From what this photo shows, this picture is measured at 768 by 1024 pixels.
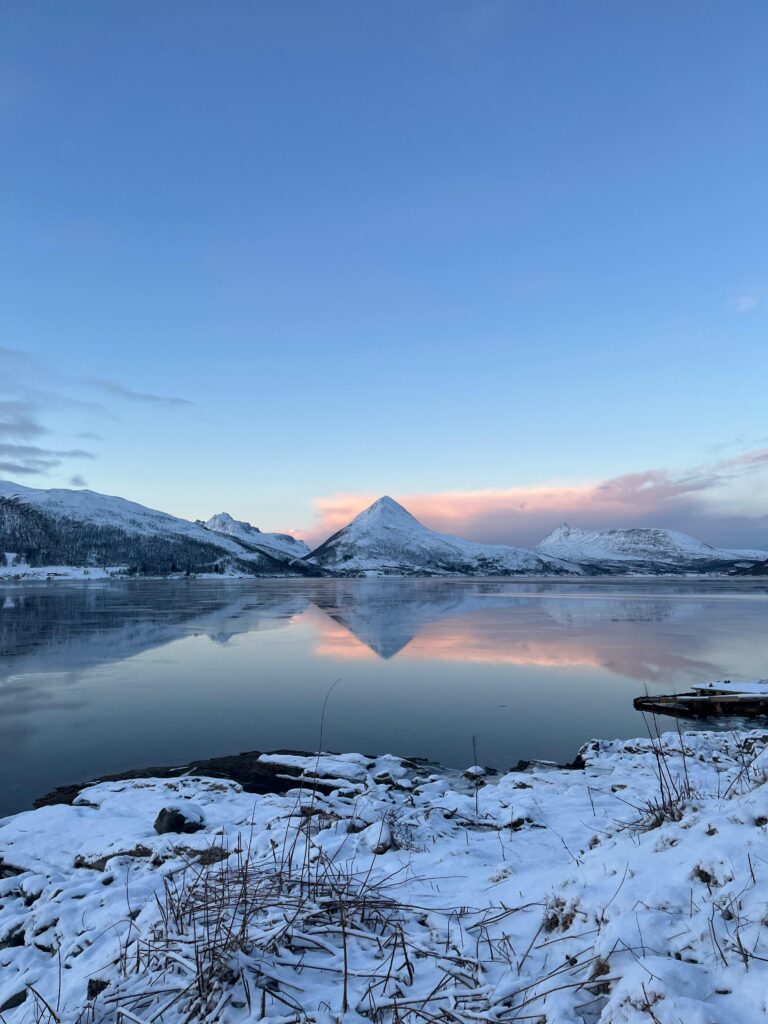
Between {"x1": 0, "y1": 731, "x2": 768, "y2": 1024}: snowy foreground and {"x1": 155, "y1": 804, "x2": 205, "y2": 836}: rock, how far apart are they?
20.2 inches

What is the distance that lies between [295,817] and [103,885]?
7.69 feet

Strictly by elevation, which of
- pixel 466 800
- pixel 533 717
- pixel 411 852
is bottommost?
pixel 533 717

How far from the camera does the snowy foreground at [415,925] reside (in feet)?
9.77

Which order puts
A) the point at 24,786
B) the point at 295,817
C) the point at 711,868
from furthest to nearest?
1. the point at 24,786
2. the point at 295,817
3. the point at 711,868

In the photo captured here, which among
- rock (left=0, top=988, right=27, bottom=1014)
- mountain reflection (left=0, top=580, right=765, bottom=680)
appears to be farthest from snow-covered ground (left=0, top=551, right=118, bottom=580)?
rock (left=0, top=988, right=27, bottom=1014)

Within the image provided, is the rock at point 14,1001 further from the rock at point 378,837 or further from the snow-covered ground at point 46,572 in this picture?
the snow-covered ground at point 46,572

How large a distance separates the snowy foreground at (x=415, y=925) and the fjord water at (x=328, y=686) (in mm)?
6026

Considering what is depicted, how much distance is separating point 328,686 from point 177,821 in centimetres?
1295

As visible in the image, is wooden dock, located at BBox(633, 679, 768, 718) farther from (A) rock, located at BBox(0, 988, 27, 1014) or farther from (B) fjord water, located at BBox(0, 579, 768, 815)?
(A) rock, located at BBox(0, 988, 27, 1014)

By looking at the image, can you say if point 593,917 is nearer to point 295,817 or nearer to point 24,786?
→ point 295,817

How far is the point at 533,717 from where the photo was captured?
16.1 m

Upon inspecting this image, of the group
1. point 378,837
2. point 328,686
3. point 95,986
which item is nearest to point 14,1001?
point 95,986

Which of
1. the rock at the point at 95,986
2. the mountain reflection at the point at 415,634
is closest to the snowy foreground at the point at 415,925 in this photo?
the rock at the point at 95,986

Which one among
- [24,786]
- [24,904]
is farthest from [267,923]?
[24,786]
